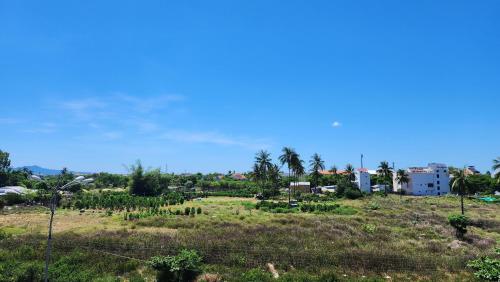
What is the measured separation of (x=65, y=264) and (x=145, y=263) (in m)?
4.13

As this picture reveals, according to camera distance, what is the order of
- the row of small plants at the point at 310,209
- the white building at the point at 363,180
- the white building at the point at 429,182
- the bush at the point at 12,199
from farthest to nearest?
the white building at the point at 363,180
the white building at the point at 429,182
the bush at the point at 12,199
the row of small plants at the point at 310,209

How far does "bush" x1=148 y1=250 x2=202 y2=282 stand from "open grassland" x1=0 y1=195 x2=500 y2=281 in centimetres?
99

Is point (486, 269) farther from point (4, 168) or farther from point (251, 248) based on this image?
point (4, 168)

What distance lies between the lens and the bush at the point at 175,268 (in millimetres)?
17953

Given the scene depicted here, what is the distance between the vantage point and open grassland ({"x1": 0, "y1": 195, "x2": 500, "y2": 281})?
65.0ft

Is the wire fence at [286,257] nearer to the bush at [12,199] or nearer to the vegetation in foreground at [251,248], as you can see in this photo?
the vegetation in foreground at [251,248]

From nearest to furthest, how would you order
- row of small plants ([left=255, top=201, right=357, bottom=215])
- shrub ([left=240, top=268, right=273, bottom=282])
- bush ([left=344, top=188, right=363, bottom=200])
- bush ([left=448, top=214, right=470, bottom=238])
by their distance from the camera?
shrub ([left=240, top=268, right=273, bottom=282])
bush ([left=448, top=214, right=470, bottom=238])
row of small plants ([left=255, top=201, right=357, bottom=215])
bush ([left=344, top=188, right=363, bottom=200])

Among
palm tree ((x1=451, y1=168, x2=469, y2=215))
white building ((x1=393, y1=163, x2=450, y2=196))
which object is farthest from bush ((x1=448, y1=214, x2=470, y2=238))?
white building ((x1=393, y1=163, x2=450, y2=196))

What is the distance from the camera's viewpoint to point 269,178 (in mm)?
74750

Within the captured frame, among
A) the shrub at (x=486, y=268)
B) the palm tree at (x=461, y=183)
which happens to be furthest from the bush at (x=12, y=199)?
the palm tree at (x=461, y=183)

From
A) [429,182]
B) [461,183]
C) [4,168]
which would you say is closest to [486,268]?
[461,183]

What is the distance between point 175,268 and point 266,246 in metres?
7.85

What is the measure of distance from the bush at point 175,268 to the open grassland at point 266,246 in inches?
38.9

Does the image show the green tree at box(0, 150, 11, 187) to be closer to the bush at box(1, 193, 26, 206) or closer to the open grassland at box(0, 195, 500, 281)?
the bush at box(1, 193, 26, 206)
